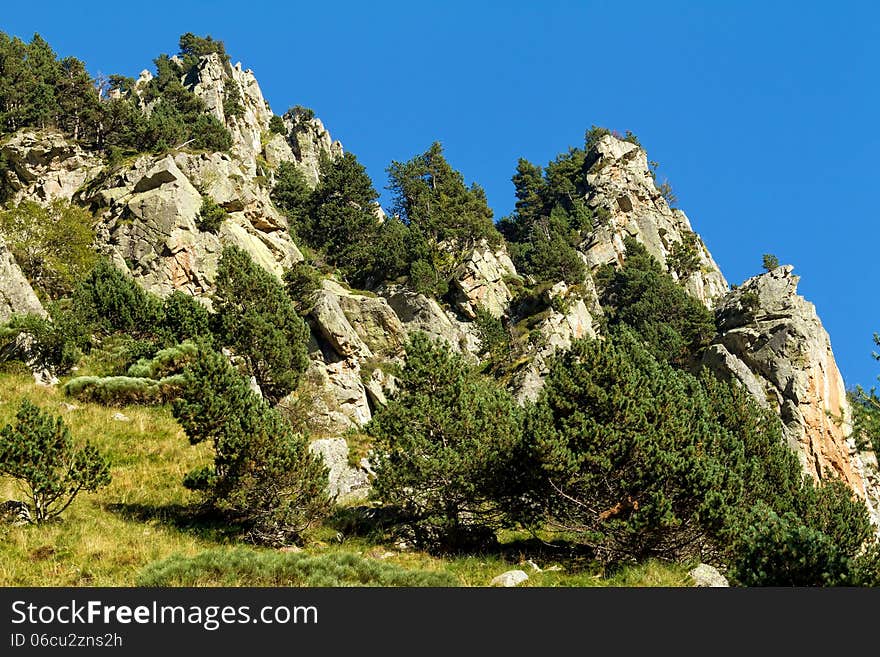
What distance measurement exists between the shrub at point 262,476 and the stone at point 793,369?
45.3m

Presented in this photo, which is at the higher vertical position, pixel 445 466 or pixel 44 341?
pixel 44 341

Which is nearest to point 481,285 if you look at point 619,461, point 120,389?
point 120,389

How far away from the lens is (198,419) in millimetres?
20531

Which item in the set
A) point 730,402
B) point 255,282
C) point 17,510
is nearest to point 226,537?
point 17,510

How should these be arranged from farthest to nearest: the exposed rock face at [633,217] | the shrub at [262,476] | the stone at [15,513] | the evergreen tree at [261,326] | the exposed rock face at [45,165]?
the exposed rock face at [633,217] → the exposed rock face at [45,165] → the evergreen tree at [261,326] → the shrub at [262,476] → the stone at [15,513]

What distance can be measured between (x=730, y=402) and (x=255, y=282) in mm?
25335

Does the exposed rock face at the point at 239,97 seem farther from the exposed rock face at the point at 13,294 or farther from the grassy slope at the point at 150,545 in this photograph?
the grassy slope at the point at 150,545

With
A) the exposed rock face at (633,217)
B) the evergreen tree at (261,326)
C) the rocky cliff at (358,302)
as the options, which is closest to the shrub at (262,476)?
the evergreen tree at (261,326)

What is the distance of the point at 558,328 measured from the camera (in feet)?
201

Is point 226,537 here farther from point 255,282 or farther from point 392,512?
point 255,282

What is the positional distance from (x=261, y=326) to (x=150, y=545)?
19464 millimetres

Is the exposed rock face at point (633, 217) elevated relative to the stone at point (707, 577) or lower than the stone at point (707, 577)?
elevated

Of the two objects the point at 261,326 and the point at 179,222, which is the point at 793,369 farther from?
the point at 179,222

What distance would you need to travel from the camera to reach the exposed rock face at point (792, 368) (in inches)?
2254
